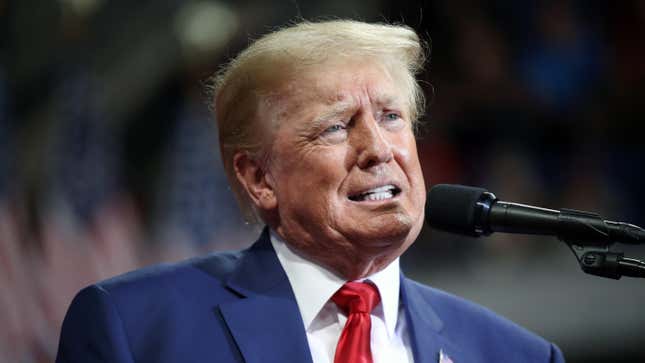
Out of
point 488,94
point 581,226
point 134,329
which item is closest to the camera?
point 581,226

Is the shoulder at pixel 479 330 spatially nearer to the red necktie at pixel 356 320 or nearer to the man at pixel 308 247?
the man at pixel 308 247

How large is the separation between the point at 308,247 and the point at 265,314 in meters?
0.17

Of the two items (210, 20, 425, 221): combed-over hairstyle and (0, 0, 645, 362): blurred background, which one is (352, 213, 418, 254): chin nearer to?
(210, 20, 425, 221): combed-over hairstyle

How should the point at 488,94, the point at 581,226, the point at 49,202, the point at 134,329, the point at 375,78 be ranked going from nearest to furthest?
the point at 581,226 < the point at 134,329 < the point at 375,78 < the point at 49,202 < the point at 488,94

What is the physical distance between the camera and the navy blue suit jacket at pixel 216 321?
2062 mm

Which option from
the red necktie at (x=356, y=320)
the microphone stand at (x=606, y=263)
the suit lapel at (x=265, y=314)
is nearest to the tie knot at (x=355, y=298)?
the red necktie at (x=356, y=320)

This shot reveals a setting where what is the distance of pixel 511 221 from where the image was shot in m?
1.77

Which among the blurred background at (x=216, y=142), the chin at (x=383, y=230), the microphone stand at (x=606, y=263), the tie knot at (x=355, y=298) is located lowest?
the blurred background at (x=216, y=142)

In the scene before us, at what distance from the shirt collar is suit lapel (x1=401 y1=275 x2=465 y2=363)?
3 centimetres

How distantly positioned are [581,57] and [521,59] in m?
0.27

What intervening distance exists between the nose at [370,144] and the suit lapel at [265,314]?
301 mm

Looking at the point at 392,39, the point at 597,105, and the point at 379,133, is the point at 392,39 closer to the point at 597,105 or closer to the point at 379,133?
the point at 379,133

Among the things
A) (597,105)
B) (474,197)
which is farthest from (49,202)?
(597,105)

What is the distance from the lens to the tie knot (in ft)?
7.17
